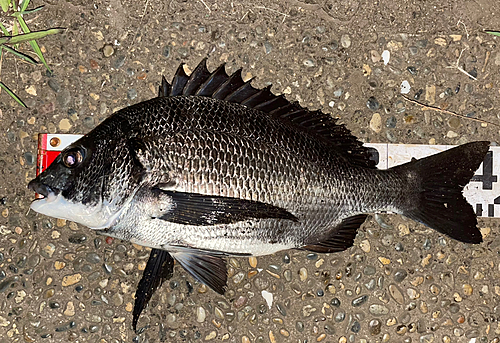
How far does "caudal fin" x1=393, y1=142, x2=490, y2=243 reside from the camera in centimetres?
228

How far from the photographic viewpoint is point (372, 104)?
2.60 m

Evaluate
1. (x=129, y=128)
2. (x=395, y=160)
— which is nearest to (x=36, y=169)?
(x=129, y=128)

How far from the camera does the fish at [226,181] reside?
1.98 m

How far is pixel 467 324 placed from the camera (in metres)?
2.59

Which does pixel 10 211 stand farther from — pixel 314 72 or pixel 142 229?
pixel 314 72

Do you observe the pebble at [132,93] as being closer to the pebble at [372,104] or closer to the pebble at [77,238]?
the pebble at [77,238]

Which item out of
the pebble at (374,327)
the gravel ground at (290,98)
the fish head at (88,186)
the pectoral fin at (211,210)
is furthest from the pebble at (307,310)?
the fish head at (88,186)

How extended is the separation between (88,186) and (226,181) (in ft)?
2.20

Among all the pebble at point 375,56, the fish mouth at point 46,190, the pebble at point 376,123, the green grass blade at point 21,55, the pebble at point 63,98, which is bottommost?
the fish mouth at point 46,190

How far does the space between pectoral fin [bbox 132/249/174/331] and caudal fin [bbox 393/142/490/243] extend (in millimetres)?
1368

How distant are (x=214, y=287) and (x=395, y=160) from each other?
4.45 feet

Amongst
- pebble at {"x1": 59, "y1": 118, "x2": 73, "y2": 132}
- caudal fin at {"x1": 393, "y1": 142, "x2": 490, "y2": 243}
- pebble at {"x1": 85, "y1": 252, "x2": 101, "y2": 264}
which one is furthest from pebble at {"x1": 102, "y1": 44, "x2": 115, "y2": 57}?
caudal fin at {"x1": 393, "y1": 142, "x2": 490, "y2": 243}

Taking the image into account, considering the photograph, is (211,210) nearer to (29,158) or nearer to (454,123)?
(29,158)

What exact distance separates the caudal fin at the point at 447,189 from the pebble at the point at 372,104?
19.1 inches
